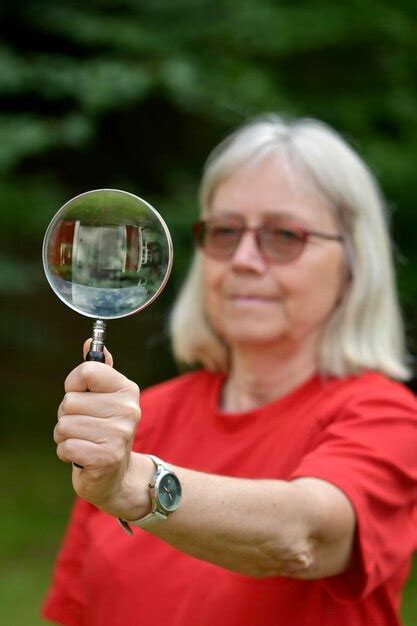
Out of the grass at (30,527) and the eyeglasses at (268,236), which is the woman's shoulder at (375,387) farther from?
the grass at (30,527)

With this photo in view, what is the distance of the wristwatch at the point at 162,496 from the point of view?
1.81m

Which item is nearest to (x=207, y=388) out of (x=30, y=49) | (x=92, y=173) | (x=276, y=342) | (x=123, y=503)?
(x=276, y=342)

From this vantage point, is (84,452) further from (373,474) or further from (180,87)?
(180,87)

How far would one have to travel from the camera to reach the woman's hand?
5.44 ft

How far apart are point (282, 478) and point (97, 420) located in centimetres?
82

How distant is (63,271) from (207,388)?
3.66 ft

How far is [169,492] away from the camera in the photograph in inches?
72.1

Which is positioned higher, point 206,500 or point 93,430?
point 93,430

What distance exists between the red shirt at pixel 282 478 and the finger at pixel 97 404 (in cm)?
57

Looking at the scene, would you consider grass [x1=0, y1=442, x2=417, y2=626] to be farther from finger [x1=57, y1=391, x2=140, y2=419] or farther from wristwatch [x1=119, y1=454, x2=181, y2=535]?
finger [x1=57, y1=391, x2=140, y2=419]

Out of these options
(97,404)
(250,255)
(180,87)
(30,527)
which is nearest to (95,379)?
(97,404)

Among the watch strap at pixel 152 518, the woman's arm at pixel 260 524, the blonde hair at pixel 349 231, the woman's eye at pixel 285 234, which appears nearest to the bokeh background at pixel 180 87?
the blonde hair at pixel 349 231

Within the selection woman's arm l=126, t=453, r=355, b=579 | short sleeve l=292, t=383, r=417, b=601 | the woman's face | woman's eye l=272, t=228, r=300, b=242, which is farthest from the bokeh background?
woman's arm l=126, t=453, r=355, b=579

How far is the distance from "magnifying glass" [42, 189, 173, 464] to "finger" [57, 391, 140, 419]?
15 cm
